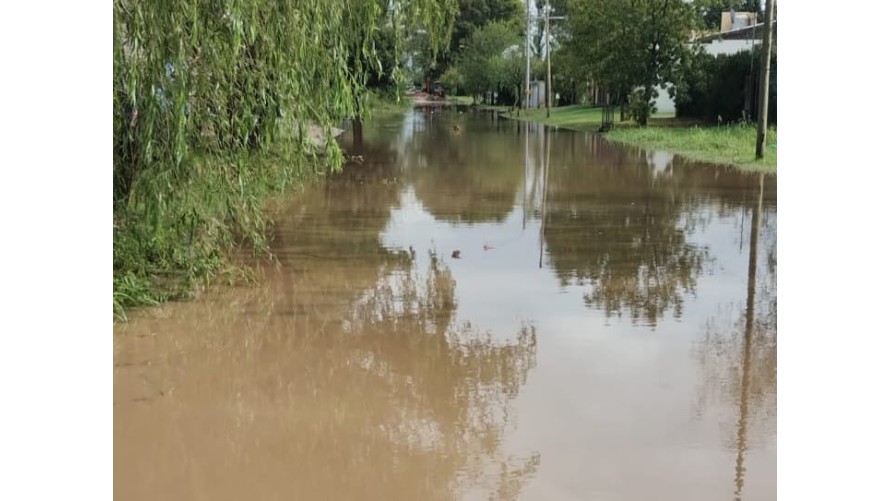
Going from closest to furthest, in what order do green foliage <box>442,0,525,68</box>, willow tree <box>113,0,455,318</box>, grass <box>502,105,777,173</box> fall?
willow tree <box>113,0,455,318</box> → grass <box>502,105,777,173</box> → green foliage <box>442,0,525,68</box>

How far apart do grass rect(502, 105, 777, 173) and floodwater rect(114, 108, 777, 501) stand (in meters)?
6.02

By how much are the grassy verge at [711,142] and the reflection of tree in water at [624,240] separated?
74.2 inches

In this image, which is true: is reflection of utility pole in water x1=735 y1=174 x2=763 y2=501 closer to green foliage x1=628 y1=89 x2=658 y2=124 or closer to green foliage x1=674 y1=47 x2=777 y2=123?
green foliage x1=674 y1=47 x2=777 y2=123

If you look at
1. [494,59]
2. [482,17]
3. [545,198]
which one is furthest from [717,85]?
[494,59]

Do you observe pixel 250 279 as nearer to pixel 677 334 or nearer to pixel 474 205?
pixel 677 334

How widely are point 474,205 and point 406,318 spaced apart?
585cm

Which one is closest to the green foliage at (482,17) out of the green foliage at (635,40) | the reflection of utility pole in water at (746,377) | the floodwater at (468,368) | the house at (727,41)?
the green foliage at (635,40)

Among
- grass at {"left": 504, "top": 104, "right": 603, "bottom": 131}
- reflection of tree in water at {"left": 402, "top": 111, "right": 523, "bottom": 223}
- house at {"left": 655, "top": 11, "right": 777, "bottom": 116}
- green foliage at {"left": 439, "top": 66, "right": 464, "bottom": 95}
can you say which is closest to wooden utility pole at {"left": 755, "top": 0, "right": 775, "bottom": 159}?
reflection of tree in water at {"left": 402, "top": 111, "right": 523, "bottom": 223}

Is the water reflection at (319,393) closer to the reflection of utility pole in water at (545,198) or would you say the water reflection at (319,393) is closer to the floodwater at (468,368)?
the floodwater at (468,368)

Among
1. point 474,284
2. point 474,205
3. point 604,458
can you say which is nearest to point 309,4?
point 474,284

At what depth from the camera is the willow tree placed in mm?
5125

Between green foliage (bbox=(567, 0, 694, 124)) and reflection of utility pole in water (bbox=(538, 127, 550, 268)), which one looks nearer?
reflection of utility pole in water (bbox=(538, 127, 550, 268))

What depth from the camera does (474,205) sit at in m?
12.6

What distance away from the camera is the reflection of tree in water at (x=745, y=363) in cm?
474
